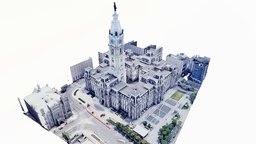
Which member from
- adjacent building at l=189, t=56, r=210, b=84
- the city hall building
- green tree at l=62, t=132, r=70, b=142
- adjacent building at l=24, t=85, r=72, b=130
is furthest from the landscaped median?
adjacent building at l=189, t=56, r=210, b=84

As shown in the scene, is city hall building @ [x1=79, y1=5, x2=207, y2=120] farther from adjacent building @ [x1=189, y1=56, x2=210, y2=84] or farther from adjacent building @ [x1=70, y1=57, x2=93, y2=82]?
adjacent building @ [x1=70, y1=57, x2=93, y2=82]

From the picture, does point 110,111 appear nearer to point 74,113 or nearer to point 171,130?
point 74,113

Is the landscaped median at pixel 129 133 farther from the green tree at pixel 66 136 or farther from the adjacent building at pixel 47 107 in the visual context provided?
the adjacent building at pixel 47 107

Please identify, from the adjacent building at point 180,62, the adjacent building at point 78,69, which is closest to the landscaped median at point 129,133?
the adjacent building at point 78,69

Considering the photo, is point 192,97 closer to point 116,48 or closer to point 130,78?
point 130,78

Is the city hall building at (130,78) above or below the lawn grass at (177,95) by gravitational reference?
above
